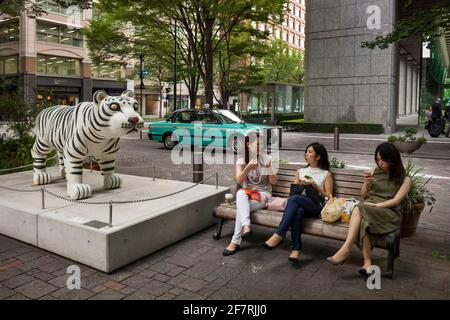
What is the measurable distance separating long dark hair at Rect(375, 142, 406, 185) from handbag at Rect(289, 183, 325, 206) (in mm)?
828

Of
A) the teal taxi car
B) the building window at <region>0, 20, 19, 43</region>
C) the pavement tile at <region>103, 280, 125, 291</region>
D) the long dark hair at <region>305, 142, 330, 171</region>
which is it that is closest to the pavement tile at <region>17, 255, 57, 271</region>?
the pavement tile at <region>103, 280, 125, 291</region>

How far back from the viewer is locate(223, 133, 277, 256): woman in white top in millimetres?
4828

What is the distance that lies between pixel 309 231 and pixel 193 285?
145cm

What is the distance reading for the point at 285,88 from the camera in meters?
29.3

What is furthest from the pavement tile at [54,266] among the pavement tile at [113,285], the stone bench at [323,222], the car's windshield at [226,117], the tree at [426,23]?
the tree at [426,23]

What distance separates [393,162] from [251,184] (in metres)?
1.83

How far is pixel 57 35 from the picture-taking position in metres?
39.5

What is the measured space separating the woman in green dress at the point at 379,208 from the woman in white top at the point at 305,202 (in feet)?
1.52

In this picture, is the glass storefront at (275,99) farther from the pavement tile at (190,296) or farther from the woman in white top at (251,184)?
the pavement tile at (190,296)

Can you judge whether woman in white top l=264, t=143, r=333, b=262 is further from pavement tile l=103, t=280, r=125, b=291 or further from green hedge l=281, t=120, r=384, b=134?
green hedge l=281, t=120, r=384, b=134

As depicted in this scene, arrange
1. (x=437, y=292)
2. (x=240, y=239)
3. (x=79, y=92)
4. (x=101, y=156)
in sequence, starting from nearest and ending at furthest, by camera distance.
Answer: (x=437, y=292) → (x=240, y=239) → (x=101, y=156) → (x=79, y=92)
